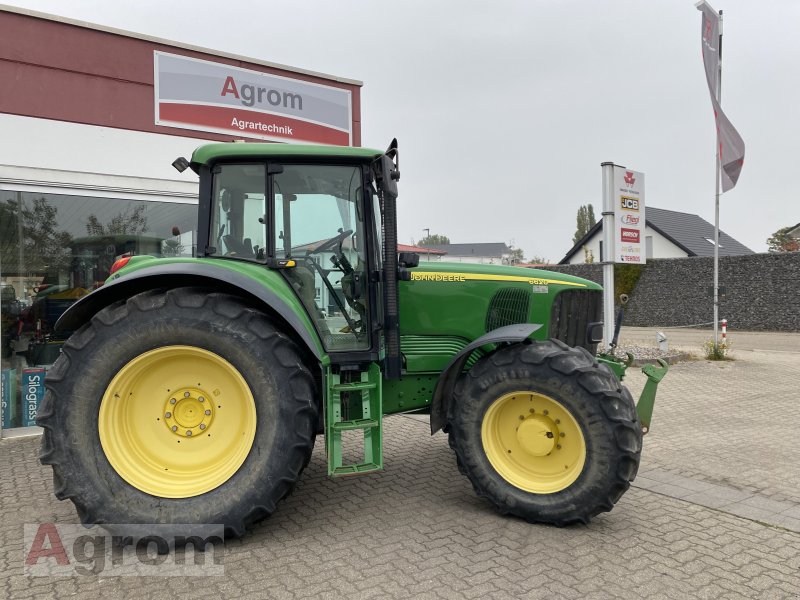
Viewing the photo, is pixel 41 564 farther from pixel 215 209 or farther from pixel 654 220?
pixel 654 220

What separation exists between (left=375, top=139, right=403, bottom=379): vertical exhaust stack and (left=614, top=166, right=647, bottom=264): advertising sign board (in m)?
8.27

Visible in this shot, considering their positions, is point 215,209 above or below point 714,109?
below

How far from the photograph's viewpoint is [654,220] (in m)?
32.3

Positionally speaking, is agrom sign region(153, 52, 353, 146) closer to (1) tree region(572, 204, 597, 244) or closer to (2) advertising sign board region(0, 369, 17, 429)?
(2) advertising sign board region(0, 369, 17, 429)

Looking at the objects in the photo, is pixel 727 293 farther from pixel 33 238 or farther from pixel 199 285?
pixel 199 285

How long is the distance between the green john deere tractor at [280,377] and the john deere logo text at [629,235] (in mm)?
8059

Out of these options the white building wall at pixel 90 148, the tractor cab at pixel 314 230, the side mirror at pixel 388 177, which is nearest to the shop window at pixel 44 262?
the white building wall at pixel 90 148

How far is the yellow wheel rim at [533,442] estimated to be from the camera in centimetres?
365

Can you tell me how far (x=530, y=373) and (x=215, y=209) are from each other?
87.9 inches

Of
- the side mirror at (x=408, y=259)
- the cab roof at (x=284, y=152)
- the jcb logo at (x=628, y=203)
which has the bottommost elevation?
the side mirror at (x=408, y=259)

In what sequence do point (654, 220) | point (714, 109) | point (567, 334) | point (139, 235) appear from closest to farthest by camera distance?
point (567, 334) → point (139, 235) → point (714, 109) → point (654, 220)

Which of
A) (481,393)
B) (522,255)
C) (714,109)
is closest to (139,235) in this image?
(481,393)

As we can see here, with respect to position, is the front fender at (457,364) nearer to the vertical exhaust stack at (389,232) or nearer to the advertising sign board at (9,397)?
the vertical exhaust stack at (389,232)

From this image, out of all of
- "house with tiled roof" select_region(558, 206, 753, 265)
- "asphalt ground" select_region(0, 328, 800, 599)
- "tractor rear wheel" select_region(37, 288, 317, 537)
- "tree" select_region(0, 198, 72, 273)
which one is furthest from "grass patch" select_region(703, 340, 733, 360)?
"house with tiled roof" select_region(558, 206, 753, 265)
